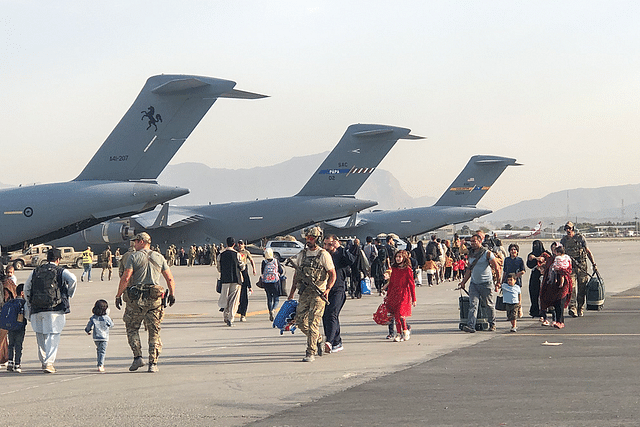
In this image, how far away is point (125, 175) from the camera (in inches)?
959

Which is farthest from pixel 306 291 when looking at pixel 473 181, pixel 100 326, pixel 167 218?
pixel 473 181

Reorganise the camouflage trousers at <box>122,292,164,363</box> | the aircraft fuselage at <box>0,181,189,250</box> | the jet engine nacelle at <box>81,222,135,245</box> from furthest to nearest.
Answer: the jet engine nacelle at <box>81,222,135,245</box> → the aircraft fuselage at <box>0,181,189,250</box> → the camouflage trousers at <box>122,292,164,363</box>

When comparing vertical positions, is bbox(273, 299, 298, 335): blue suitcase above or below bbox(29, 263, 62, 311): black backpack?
below

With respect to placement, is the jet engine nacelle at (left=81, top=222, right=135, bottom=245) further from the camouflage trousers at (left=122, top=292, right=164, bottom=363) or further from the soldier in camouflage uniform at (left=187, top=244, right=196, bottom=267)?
the camouflage trousers at (left=122, top=292, right=164, bottom=363)

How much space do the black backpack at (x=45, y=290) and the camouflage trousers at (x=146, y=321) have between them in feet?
2.82

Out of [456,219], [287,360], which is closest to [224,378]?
[287,360]

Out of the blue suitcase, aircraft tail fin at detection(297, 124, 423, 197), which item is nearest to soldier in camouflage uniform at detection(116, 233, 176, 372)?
the blue suitcase

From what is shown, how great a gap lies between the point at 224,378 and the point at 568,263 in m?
7.23

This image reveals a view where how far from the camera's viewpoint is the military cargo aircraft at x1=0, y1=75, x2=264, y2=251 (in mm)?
23734

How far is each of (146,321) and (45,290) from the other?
4.21ft

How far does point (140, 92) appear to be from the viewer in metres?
24.2

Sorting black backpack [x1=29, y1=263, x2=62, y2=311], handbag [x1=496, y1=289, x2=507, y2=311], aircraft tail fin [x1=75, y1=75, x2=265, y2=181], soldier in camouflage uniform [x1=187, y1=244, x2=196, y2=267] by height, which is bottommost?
handbag [x1=496, y1=289, x2=507, y2=311]

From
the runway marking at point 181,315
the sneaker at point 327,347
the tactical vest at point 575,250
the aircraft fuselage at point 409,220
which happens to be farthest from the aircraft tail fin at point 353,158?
the sneaker at point 327,347

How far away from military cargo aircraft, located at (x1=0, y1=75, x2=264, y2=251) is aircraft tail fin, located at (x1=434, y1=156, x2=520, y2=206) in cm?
3672
